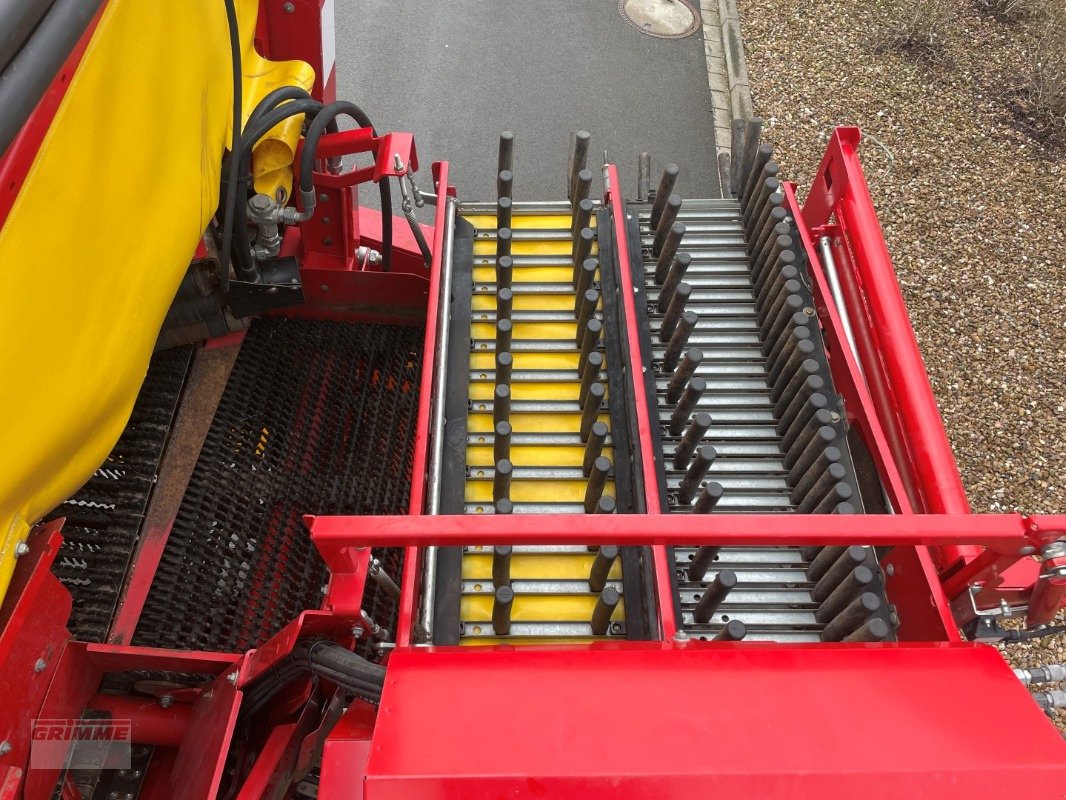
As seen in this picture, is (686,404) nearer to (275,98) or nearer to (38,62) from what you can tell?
(275,98)

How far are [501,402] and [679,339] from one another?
0.78 m

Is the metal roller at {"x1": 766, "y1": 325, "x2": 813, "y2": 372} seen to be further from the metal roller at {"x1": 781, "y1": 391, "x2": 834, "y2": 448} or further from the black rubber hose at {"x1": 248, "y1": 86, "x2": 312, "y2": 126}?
the black rubber hose at {"x1": 248, "y1": 86, "x2": 312, "y2": 126}

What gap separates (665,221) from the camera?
3.56 m

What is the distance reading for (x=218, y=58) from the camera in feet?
8.93

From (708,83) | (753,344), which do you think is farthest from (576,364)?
(708,83)

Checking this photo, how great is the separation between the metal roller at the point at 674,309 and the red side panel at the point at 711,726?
1557mm

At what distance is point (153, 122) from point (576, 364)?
1.78 m

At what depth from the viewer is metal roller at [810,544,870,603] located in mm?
2510

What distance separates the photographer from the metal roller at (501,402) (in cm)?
286

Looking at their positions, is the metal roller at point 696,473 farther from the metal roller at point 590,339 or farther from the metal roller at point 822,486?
the metal roller at point 590,339

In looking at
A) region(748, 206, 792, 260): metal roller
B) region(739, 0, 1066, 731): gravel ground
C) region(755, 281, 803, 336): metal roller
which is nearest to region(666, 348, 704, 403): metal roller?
region(755, 281, 803, 336): metal roller

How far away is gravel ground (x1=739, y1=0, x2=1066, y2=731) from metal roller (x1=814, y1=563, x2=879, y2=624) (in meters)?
2.40

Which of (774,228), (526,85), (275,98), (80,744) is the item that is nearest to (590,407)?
(774,228)

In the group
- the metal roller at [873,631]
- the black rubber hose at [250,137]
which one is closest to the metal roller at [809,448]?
the metal roller at [873,631]
